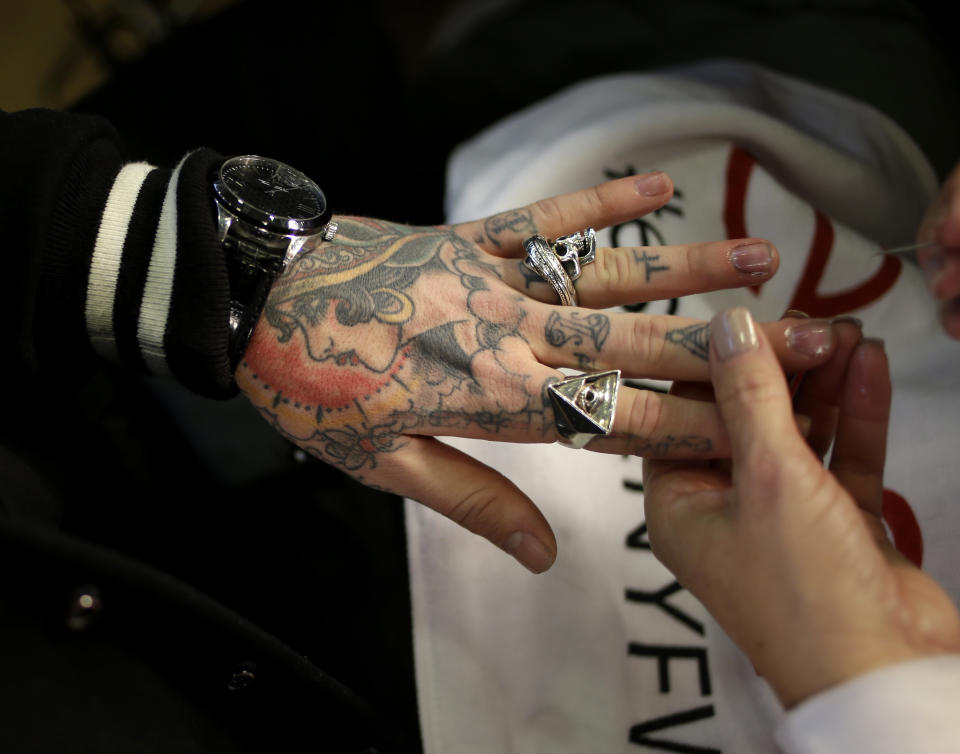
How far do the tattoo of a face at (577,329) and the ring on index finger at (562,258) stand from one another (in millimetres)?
48

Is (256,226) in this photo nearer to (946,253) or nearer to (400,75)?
(946,253)

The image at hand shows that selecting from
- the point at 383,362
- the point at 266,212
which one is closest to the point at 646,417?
the point at 383,362

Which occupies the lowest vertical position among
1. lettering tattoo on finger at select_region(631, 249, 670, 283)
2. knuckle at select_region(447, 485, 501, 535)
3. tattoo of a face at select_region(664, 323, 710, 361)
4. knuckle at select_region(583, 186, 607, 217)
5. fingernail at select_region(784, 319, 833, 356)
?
knuckle at select_region(447, 485, 501, 535)

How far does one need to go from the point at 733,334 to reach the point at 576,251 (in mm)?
294

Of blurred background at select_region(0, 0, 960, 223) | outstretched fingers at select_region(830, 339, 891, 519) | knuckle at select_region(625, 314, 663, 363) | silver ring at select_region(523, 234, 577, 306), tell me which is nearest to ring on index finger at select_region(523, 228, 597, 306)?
silver ring at select_region(523, 234, 577, 306)

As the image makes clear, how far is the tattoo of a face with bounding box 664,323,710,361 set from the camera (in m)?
0.85

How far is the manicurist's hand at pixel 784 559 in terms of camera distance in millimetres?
611

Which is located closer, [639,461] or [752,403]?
[752,403]

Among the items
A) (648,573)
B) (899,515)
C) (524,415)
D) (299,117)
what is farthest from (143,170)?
(899,515)

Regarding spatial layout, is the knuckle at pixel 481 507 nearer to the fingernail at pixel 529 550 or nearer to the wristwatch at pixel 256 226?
the fingernail at pixel 529 550

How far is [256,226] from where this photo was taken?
910 mm

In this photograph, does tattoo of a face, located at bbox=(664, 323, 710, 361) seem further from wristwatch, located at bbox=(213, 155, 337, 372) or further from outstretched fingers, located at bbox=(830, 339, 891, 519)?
wristwatch, located at bbox=(213, 155, 337, 372)

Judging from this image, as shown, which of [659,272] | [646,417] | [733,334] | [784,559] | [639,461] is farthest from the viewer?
[639,461]

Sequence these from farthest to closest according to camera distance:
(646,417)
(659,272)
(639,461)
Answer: (639,461) → (659,272) → (646,417)
